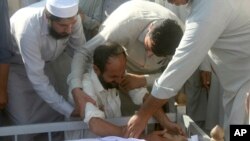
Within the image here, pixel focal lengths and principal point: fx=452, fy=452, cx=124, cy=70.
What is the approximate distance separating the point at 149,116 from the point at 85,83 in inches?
14.4

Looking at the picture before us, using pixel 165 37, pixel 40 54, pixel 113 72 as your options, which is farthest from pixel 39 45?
pixel 165 37

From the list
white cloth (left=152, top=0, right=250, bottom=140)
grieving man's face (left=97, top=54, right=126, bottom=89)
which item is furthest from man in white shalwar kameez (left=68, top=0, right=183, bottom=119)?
white cloth (left=152, top=0, right=250, bottom=140)

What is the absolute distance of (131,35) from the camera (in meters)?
2.35

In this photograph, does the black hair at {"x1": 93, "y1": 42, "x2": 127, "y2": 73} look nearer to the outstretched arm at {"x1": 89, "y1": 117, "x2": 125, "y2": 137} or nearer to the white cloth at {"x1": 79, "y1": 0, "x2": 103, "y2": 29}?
the outstretched arm at {"x1": 89, "y1": 117, "x2": 125, "y2": 137}

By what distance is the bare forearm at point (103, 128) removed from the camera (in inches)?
79.5

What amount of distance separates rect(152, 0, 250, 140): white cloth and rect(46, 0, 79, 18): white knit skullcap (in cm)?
57

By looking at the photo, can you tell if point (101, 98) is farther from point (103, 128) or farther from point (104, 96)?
point (103, 128)

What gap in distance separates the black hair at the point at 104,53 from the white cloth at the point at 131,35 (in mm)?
126

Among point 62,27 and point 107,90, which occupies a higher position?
point 62,27

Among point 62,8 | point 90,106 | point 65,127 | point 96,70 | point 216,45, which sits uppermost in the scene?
point 62,8

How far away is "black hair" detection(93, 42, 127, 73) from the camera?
2.12m

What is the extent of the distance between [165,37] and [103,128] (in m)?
0.50

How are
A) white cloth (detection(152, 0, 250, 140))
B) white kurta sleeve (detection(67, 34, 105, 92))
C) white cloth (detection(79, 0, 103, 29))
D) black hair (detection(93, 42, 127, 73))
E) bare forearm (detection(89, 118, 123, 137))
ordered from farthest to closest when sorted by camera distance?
white cloth (detection(79, 0, 103, 29)) < white kurta sleeve (detection(67, 34, 105, 92)) < black hair (detection(93, 42, 127, 73)) < bare forearm (detection(89, 118, 123, 137)) < white cloth (detection(152, 0, 250, 140))

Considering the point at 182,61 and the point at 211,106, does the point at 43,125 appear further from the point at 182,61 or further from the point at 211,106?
the point at 211,106
